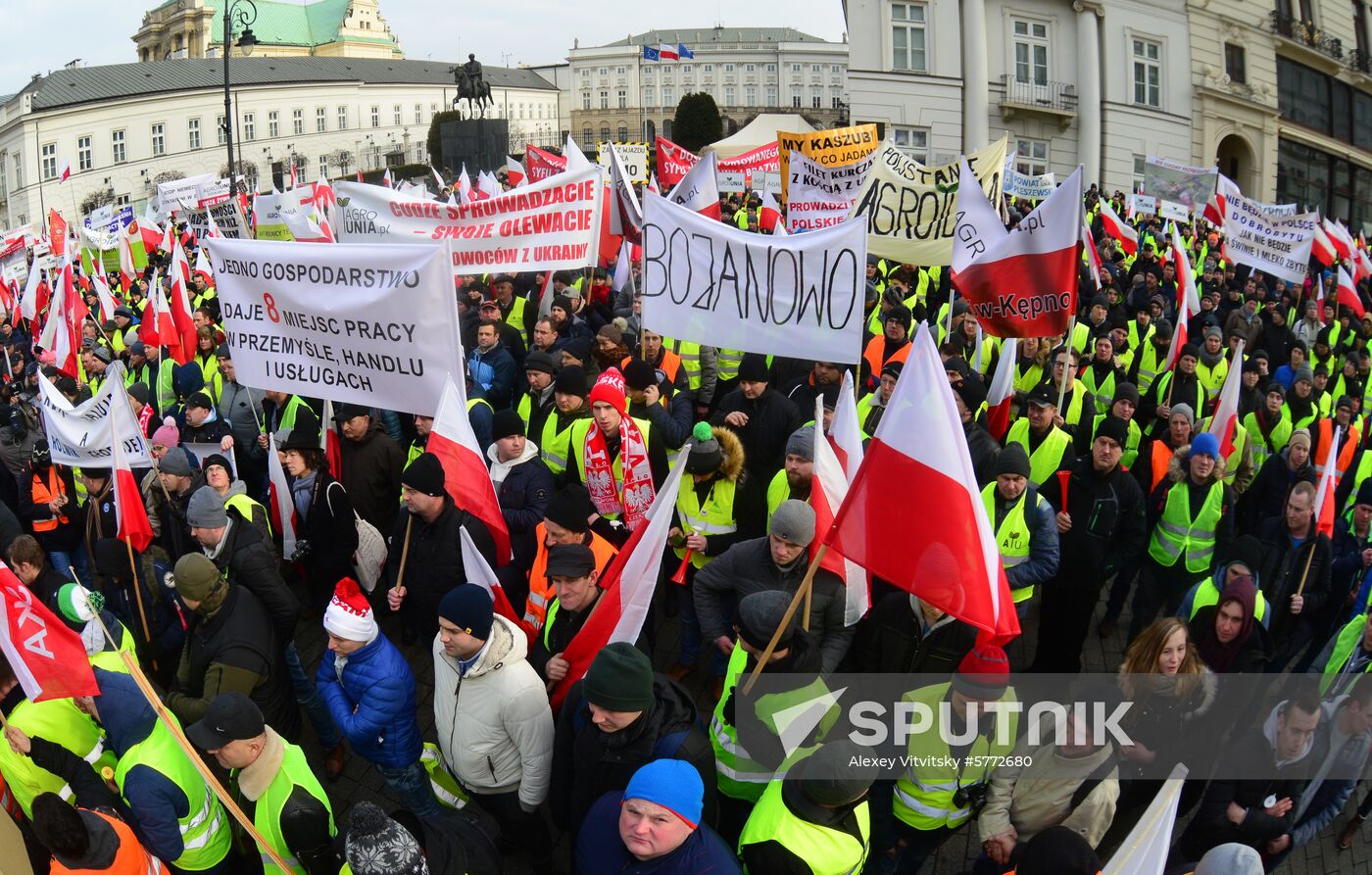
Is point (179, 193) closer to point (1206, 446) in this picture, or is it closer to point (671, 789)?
point (1206, 446)

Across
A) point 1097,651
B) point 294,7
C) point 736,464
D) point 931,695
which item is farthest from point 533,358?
point 294,7

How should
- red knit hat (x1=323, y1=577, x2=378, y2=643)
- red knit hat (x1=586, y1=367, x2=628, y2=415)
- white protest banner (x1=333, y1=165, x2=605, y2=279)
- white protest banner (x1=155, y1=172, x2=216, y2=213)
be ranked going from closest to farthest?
red knit hat (x1=323, y1=577, x2=378, y2=643), red knit hat (x1=586, y1=367, x2=628, y2=415), white protest banner (x1=333, y1=165, x2=605, y2=279), white protest banner (x1=155, y1=172, x2=216, y2=213)

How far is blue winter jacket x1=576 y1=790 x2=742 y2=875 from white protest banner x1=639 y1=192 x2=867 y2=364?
329cm

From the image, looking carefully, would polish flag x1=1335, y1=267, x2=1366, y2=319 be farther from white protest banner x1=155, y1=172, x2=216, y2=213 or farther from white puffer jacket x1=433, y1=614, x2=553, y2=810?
white protest banner x1=155, y1=172, x2=216, y2=213

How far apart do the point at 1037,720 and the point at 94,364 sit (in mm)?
9575

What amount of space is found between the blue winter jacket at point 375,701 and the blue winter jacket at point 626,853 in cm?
125

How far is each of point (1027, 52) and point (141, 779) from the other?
37980 mm

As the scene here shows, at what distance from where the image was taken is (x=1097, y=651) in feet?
20.6

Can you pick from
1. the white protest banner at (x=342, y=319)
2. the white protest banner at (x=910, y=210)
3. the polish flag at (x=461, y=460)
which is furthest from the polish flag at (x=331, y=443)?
the white protest banner at (x=910, y=210)

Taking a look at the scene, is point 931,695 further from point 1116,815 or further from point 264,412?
point 264,412

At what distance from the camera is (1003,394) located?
674cm

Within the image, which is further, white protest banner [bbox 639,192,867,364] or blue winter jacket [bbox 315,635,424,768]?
white protest banner [bbox 639,192,867,364]

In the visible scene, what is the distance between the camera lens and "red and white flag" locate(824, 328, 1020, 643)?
3.38m

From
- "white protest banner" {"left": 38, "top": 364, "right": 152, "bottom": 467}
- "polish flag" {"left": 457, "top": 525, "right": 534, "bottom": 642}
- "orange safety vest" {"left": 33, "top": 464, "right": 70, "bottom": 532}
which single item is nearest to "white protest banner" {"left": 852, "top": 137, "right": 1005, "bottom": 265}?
"polish flag" {"left": 457, "top": 525, "right": 534, "bottom": 642}
